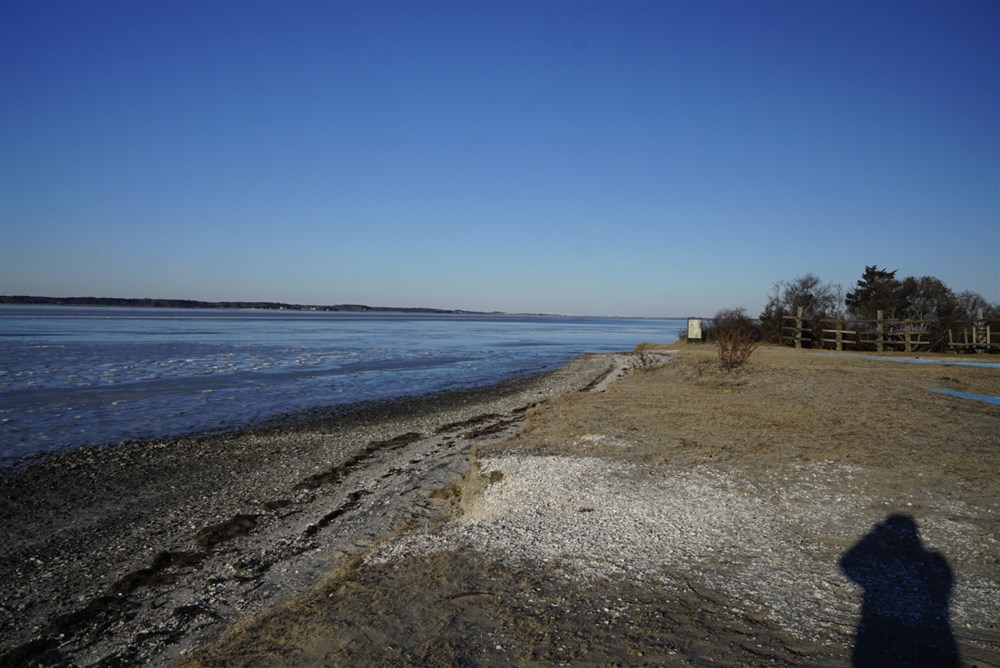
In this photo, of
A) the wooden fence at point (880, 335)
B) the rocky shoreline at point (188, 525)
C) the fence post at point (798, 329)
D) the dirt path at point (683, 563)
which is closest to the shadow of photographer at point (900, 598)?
the dirt path at point (683, 563)

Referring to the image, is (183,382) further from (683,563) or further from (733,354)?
(683,563)

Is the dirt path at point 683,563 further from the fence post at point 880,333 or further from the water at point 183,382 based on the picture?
the fence post at point 880,333

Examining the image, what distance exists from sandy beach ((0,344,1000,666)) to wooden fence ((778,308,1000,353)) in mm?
19013

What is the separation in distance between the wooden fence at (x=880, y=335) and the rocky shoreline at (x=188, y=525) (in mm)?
23737

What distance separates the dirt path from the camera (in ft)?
11.9

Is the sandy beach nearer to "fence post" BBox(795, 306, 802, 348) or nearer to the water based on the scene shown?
the water

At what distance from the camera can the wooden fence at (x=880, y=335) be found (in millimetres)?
26703

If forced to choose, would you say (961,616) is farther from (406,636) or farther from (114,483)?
(114,483)

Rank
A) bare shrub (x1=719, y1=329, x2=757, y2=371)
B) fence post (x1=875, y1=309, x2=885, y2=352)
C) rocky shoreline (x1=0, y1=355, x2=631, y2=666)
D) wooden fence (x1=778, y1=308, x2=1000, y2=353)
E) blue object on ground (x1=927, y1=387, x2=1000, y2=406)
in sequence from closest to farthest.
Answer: rocky shoreline (x1=0, y1=355, x2=631, y2=666), blue object on ground (x1=927, y1=387, x2=1000, y2=406), bare shrub (x1=719, y1=329, x2=757, y2=371), wooden fence (x1=778, y1=308, x2=1000, y2=353), fence post (x1=875, y1=309, x2=885, y2=352)

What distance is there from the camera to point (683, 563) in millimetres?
4875

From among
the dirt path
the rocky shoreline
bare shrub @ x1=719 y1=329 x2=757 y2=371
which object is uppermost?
bare shrub @ x1=719 y1=329 x2=757 y2=371

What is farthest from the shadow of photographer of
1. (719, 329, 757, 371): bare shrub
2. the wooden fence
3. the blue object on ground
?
the wooden fence

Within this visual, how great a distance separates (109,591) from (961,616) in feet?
21.4

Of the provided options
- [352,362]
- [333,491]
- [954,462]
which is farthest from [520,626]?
[352,362]
